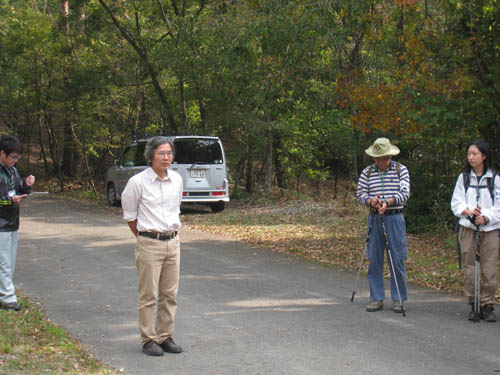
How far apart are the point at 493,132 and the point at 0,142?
8.53 meters

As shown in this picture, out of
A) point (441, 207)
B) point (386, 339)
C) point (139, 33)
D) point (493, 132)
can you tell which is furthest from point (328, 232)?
point (139, 33)

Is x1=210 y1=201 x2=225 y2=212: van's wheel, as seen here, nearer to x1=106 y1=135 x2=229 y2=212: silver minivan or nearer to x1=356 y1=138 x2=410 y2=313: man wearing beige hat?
x1=106 y1=135 x2=229 y2=212: silver minivan

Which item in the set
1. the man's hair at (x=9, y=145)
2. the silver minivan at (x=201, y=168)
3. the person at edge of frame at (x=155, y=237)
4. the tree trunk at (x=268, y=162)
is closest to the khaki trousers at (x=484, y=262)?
the person at edge of frame at (x=155, y=237)

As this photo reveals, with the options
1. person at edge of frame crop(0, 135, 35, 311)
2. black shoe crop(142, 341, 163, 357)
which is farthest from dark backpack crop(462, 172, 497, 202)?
person at edge of frame crop(0, 135, 35, 311)

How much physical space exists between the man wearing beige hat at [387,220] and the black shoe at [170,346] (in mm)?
2601

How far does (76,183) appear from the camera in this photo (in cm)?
3017

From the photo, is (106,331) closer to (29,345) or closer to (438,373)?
(29,345)

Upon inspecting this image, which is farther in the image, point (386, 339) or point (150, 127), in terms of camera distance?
point (150, 127)

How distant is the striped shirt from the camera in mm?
7348

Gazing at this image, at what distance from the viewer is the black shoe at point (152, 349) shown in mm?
5660

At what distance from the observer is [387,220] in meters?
7.40

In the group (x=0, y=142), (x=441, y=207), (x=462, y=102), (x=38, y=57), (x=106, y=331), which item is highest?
(x=38, y=57)

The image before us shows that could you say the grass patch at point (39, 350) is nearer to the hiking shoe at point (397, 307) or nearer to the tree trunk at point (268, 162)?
the hiking shoe at point (397, 307)

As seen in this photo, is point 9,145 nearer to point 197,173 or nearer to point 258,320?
point 258,320
